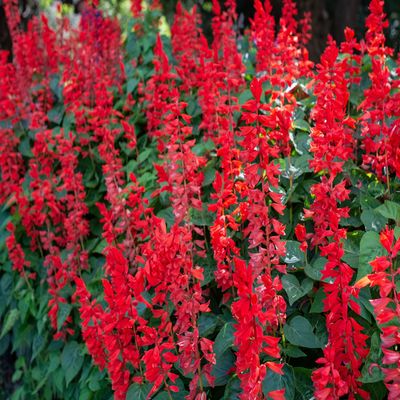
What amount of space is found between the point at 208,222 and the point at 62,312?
3.97 ft

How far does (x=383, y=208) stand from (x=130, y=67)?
106 inches

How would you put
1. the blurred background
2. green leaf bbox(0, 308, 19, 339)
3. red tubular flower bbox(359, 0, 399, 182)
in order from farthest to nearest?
the blurred background → green leaf bbox(0, 308, 19, 339) → red tubular flower bbox(359, 0, 399, 182)

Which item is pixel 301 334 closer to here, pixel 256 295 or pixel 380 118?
pixel 256 295

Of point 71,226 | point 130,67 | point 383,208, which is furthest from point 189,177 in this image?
point 130,67

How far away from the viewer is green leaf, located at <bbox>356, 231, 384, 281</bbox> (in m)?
2.40

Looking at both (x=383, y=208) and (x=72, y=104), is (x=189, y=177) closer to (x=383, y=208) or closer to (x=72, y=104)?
(x=383, y=208)

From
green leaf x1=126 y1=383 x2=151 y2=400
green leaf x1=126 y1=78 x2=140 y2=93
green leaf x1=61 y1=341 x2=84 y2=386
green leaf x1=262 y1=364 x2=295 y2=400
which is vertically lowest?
green leaf x1=61 y1=341 x2=84 y2=386

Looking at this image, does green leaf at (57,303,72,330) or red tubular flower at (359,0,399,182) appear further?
green leaf at (57,303,72,330)

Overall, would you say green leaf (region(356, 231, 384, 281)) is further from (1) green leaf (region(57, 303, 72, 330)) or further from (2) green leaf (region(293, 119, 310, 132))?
(1) green leaf (region(57, 303, 72, 330))

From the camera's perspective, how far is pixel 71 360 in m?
3.57

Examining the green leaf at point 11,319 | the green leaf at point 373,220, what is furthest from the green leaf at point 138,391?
→ the green leaf at point 11,319

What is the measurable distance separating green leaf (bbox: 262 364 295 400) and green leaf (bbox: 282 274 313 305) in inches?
11.8

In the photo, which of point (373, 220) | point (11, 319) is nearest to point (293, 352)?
point (373, 220)

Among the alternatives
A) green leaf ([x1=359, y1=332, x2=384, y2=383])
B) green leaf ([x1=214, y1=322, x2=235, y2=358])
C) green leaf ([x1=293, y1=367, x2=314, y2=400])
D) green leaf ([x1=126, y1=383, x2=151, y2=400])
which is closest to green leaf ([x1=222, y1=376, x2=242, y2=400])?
green leaf ([x1=214, y1=322, x2=235, y2=358])
